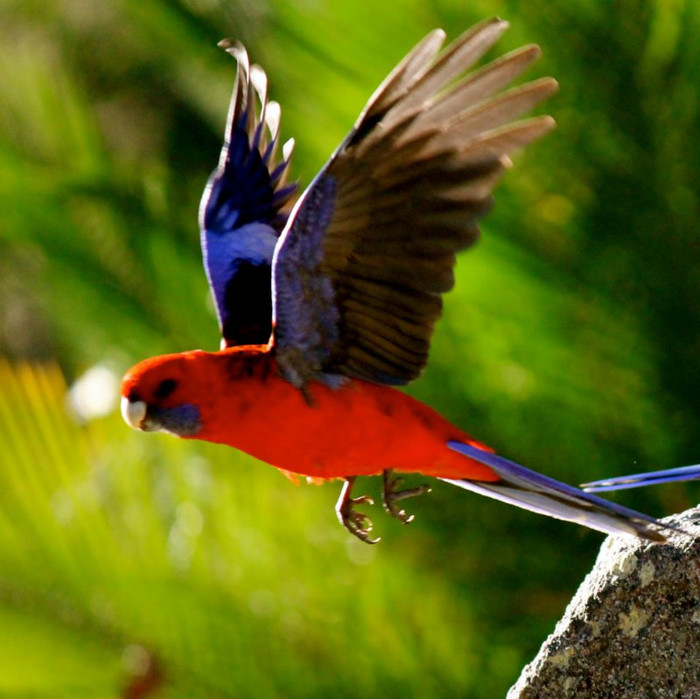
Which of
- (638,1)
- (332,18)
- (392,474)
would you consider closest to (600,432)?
(392,474)

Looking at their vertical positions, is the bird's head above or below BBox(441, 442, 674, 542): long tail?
above

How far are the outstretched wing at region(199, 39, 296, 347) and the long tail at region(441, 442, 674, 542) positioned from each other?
33.7 inches

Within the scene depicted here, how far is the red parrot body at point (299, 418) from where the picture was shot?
124 inches

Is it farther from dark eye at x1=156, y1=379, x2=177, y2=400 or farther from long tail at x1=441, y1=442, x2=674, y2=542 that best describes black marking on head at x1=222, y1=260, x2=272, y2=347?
long tail at x1=441, y1=442, x2=674, y2=542

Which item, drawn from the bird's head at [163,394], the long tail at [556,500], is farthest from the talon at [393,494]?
the bird's head at [163,394]

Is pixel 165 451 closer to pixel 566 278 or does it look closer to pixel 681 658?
pixel 566 278

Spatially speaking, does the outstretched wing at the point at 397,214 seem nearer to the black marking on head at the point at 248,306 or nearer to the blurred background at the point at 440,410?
the black marking on head at the point at 248,306

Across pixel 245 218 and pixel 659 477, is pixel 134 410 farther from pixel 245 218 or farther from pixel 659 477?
pixel 659 477

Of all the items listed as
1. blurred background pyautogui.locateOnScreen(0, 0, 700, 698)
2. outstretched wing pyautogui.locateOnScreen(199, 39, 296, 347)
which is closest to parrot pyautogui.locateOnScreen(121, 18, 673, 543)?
outstretched wing pyautogui.locateOnScreen(199, 39, 296, 347)

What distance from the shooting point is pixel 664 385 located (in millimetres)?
4148

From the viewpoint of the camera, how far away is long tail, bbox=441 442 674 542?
282 cm

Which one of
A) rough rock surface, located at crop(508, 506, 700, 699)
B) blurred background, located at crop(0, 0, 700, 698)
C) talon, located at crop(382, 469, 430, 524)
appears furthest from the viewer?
blurred background, located at crop(0, 0, 700, 698)

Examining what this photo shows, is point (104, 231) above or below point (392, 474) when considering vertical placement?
above

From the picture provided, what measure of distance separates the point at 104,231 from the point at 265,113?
4.78 feet
